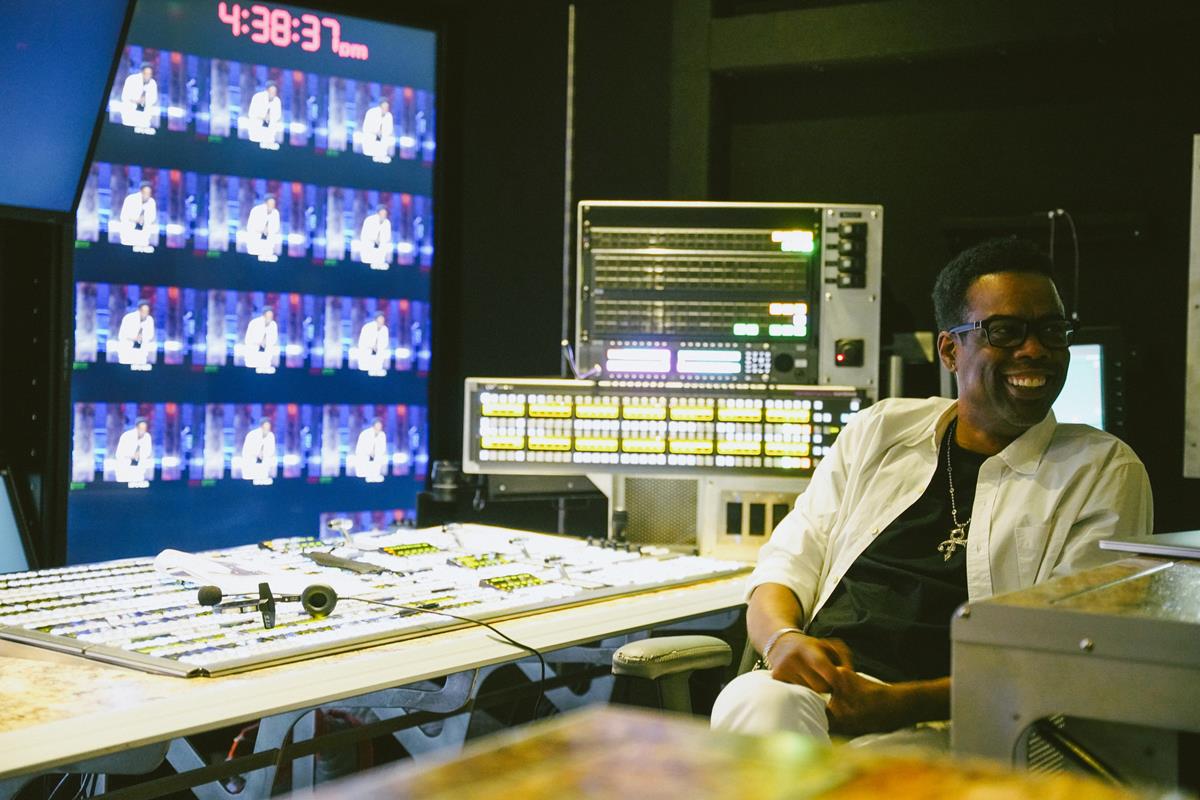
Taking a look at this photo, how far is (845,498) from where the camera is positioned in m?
2.24

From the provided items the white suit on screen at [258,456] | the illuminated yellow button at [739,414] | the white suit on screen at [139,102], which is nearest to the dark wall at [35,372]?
the white suit on screen at [139,102]

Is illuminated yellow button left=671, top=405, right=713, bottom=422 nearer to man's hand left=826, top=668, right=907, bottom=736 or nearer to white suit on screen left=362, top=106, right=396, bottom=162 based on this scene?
man's hand left=826, top=668, right=907, bottom=736

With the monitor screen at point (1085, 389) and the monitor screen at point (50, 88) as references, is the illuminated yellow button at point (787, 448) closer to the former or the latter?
the monitor screen at point (1085, 389)

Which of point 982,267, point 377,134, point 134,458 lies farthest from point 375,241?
point 982,267

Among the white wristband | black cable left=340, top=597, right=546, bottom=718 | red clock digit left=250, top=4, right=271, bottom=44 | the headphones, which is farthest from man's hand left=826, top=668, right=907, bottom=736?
red clock digit left=250, top=4, right=271, bottom=44

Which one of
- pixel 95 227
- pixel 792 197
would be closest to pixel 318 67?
pixel 95 227

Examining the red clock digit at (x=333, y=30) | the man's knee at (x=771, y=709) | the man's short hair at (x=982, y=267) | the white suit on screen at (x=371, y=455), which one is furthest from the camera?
the white suit on screen at (x=371, y=455)

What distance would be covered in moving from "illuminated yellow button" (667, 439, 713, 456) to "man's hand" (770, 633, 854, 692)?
1103 mm

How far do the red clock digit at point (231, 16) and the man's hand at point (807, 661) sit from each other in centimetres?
278

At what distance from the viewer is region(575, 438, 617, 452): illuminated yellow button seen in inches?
121

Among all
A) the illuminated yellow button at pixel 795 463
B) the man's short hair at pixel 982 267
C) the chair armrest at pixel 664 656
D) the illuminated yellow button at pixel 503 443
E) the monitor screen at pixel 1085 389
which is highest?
the man's short hair at pixel 982 267

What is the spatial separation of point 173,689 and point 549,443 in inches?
63.2

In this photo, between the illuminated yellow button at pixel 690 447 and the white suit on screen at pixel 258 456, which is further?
the white suit on screen at pixel 258 456

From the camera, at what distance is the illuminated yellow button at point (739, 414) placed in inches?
119
